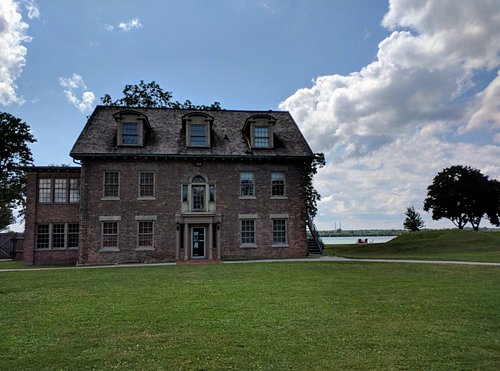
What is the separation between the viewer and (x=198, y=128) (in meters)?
27.1

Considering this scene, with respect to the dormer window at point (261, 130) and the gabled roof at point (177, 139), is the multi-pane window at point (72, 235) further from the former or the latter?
the dormer window at point (261, 130)

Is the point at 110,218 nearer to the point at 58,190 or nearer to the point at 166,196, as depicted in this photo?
the point at 166,196

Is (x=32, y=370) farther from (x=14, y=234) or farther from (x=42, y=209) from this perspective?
(x=14, y=234)

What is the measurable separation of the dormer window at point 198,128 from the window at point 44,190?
31.5ft

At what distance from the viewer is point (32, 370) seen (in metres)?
5.76

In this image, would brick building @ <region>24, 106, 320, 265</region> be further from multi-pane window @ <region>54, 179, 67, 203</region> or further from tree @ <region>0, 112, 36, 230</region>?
tree @ <region>0, 112, 36, 230</region>

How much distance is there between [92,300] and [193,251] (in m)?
15.1

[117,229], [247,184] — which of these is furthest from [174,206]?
[247,184]

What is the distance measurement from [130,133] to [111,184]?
352 cm

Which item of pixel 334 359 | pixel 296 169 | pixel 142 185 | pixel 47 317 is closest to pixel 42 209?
pixel 142 185

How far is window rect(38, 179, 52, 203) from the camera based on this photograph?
26234 millimetres

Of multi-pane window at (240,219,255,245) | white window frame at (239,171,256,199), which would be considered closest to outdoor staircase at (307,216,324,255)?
multi-pane window at (240,219,255,245)


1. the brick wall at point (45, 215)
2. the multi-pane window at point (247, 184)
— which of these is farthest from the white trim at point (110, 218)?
the multi-pane window at point (247, 184)

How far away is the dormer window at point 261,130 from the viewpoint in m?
27.5
